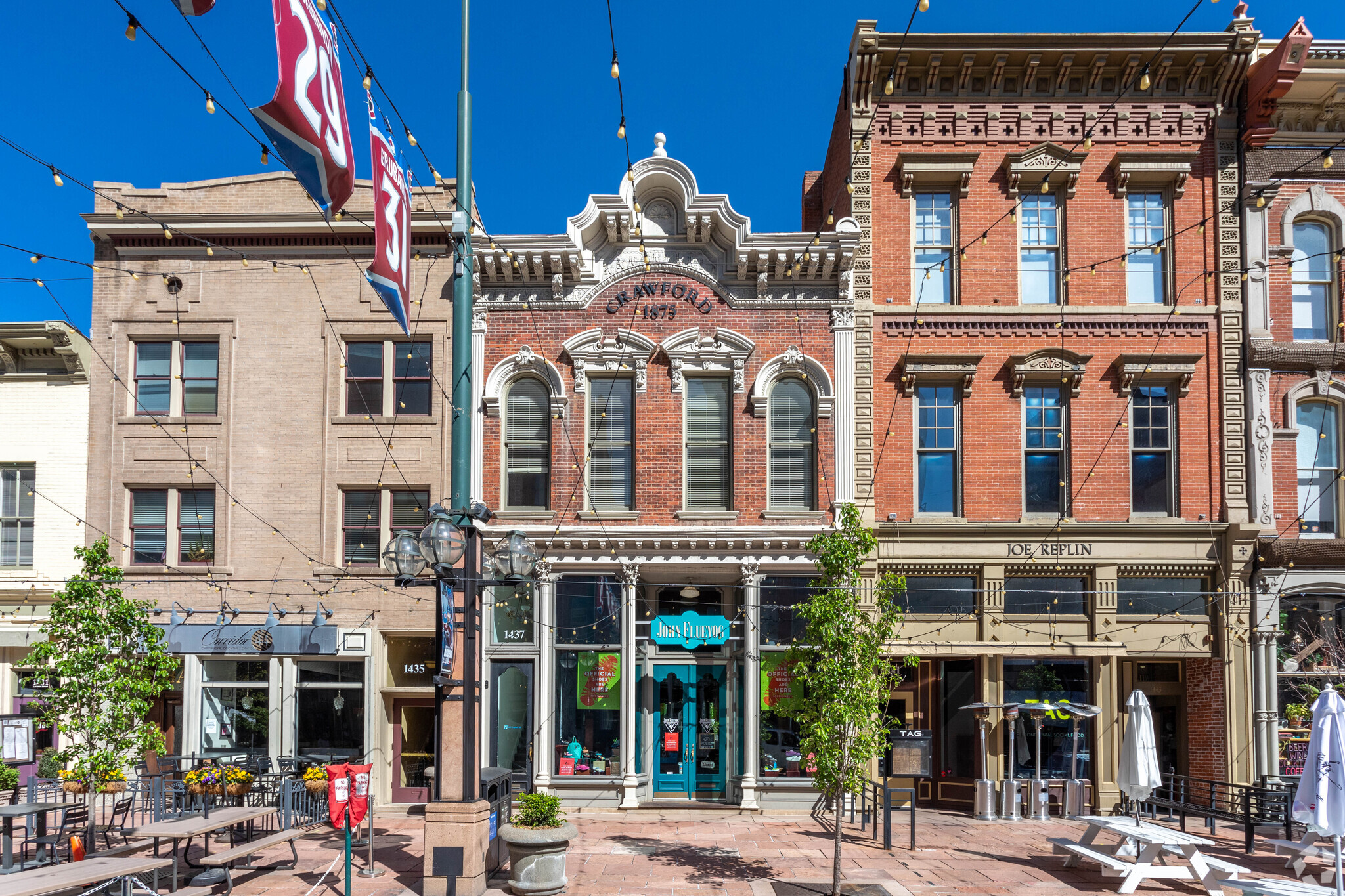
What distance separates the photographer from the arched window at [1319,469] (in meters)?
18.0

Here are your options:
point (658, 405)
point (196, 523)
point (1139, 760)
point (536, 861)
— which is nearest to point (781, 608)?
point (658, 405)

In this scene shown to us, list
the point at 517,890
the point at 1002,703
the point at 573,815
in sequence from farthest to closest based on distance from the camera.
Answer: the point at 1002,703, the point at 573,815, the point at 517,890

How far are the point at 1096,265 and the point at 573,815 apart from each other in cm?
1320

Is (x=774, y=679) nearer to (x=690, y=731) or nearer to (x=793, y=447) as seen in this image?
(x=690, y=731)

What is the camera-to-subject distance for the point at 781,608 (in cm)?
1758

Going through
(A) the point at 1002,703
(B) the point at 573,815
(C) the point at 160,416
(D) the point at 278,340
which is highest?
(D) the point at 278,340

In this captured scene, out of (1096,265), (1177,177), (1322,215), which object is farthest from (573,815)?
(1322,215)

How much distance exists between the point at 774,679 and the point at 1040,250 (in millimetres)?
9337

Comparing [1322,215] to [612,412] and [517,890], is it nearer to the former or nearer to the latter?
[612,412]

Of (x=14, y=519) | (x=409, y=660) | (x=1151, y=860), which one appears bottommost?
(x=1151, y=860)

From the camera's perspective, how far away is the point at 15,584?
18172 mm

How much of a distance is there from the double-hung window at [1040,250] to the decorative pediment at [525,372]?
28.8ft

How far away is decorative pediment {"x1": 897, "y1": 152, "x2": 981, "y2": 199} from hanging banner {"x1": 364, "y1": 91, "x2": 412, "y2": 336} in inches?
434

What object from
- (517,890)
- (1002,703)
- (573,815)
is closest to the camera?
(517,890)
